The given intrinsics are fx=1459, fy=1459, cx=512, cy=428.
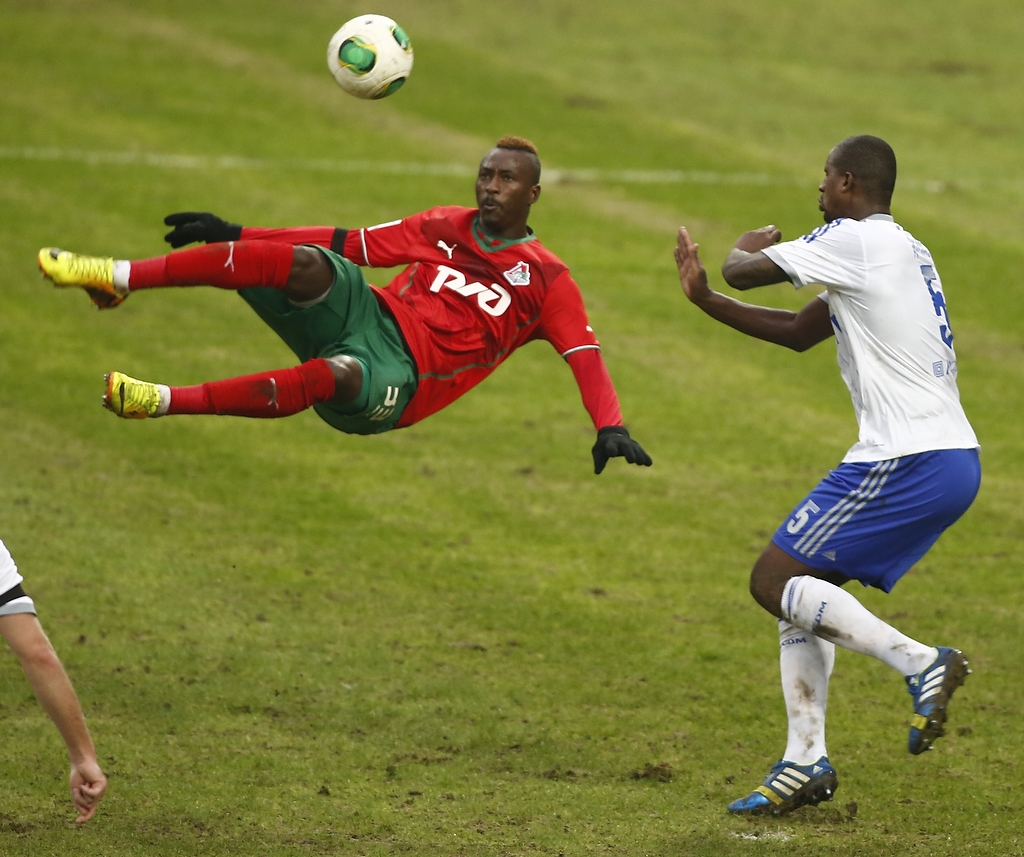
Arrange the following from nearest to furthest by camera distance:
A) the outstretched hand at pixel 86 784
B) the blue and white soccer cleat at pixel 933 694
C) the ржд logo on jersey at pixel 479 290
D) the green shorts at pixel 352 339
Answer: the outstretched hand at pixel 86 784 → the blue and white soccer cleat at pixel 933 694 → the green shorts at pixel 352 339 → the ржд logo on jersey at pixel 479 290

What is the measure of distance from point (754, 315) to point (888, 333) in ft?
2.81

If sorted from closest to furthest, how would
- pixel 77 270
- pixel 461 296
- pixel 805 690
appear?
1. pixel 77 270
2. pixel 805 690
3. pixel 461 296

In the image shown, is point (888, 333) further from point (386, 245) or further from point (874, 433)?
point (386, 245)

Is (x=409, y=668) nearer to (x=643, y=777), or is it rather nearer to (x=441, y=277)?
(x=643, y=777)

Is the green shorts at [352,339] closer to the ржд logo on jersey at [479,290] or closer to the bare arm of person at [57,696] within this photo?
the ржд logo on jersey at [479,290]

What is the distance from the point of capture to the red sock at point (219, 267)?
7246 millimetres

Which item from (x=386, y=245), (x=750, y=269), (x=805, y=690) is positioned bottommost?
(x=805, y=690)

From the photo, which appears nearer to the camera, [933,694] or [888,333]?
[933,694]

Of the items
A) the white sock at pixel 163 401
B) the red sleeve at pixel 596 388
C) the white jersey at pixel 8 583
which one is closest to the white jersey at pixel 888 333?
the red sleeve at pixel 596 388

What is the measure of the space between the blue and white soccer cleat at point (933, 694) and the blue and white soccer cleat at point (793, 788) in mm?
735

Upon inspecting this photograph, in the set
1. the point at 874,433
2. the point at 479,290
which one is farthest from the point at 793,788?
the point at 479,290

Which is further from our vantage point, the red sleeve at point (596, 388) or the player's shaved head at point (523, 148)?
the player's shaved head at point (523, 148)

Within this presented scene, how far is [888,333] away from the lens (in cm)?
685

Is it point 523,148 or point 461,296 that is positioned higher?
point 523,148
